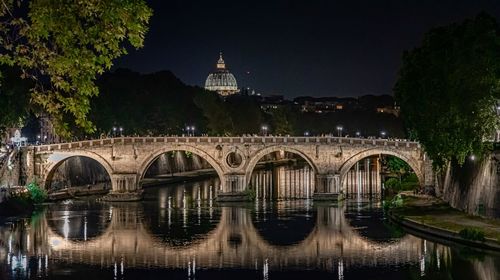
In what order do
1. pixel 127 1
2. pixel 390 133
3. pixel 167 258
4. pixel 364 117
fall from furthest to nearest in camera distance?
pixel 364 117 < pixel 390 133 < pixel 167 258 < pixel 127 1

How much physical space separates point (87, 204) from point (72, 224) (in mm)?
13573

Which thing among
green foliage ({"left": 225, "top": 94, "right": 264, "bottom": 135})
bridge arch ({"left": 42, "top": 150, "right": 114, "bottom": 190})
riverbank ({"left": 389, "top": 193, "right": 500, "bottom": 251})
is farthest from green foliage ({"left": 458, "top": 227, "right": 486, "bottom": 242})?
green foliage ({"left": 225, "top": 94, "right": 264, "bottom": 135})

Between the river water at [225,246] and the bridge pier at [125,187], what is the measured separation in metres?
4.63

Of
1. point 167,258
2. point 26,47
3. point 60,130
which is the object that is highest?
point 26,47

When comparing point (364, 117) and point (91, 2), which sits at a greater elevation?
point (364, 117)

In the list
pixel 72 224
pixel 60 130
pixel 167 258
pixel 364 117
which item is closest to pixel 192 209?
pixel 72 224

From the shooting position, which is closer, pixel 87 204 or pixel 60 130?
pixel 60 130

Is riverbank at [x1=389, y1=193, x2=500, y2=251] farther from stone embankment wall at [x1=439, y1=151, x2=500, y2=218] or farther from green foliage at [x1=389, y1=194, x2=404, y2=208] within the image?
stone embankment wall at [x1=439, y1=151, x2=500, y2=218]

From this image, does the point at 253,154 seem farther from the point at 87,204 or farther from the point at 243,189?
the point at 87,204

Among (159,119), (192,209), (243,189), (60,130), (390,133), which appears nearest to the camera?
(60,130)

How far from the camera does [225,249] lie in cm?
4528

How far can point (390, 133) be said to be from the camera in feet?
545

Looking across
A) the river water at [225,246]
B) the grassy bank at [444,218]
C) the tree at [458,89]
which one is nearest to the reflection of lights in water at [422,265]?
the river water at [225,246]

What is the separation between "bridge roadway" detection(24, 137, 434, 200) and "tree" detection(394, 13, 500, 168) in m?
18.2
